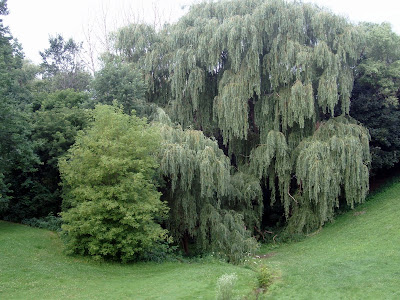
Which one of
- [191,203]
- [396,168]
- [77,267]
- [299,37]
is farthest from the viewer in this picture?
[396,168]

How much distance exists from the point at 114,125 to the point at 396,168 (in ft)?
62.7

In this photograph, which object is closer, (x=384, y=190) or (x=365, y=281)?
(x=365, y=281)

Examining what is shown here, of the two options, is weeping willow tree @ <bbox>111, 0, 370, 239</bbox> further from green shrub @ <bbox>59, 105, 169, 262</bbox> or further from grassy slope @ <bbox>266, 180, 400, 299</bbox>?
green shrub @ <bbox>59, 105, 169, 262</bbox>

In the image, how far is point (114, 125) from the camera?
15.4m

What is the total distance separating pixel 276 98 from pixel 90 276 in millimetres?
13537

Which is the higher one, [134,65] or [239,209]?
[134,65]

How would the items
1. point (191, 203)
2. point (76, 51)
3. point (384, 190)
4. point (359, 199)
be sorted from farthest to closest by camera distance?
1. point (76, 51)
2. point (384, 190)
3. point (359, 199)
4. point (191, 203)

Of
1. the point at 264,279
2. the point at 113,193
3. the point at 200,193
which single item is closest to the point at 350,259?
the point at 264,279

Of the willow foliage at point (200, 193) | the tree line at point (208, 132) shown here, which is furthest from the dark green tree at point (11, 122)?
the willow foliage at point (200, 193)

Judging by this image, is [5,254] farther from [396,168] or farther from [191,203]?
[396,168]

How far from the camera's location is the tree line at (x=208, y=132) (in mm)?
15055

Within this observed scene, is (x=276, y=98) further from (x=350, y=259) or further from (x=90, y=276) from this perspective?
(x=90, y=276)

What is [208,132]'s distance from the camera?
22562 mm

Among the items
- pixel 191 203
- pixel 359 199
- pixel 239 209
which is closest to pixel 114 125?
pixel 191 203
